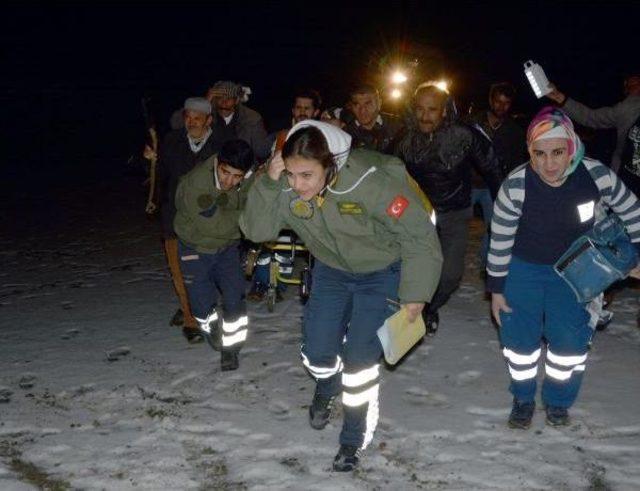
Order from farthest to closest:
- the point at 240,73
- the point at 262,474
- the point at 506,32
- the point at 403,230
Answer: the point at 240,73, the point at 506,32, the point at 262,474, the point at 403,230

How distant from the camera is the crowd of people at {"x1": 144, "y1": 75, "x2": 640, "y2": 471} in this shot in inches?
145

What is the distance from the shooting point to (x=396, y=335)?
12.4 feet

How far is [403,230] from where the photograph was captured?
3.69 m

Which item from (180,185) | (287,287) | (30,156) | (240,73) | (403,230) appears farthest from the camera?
(240,73)

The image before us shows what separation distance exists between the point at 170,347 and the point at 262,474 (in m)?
2.22

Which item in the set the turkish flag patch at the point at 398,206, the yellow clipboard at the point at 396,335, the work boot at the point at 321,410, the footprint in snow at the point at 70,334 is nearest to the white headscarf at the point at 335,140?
the turkish flag patch at the point at 398,206

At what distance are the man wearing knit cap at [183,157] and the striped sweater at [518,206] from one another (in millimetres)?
2575

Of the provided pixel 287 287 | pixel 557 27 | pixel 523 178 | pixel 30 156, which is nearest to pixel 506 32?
pixel 557 27

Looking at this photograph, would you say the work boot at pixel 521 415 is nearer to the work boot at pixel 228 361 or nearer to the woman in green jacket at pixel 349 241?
the woman in green jacket at pixel 349 241

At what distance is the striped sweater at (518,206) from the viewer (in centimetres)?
397

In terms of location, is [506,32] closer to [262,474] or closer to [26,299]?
[26,299]

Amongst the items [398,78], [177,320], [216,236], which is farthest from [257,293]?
[398,78]

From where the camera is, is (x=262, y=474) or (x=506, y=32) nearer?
(x=262, y=474)

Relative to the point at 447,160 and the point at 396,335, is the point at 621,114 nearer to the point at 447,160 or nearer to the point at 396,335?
the point at 447,160
